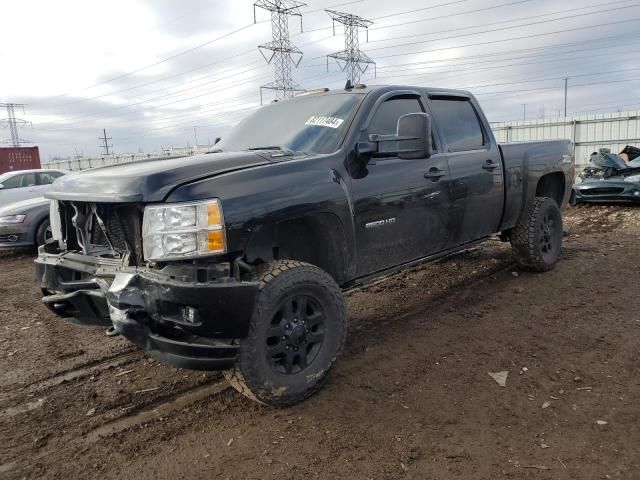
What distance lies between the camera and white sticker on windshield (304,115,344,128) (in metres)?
3.83

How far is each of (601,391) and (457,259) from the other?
372 centimetres

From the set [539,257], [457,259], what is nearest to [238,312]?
[539,257]

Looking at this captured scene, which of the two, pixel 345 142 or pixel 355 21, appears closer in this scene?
pixel 345 142

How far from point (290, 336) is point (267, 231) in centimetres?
67

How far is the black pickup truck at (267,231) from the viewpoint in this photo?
2.77 meters

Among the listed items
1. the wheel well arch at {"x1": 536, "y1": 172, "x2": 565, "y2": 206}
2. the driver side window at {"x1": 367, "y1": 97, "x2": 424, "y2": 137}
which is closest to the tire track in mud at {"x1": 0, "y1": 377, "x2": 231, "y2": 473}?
the driver side window at {"x1": 367, "y1": 97, "x2": 424, "y2": 137}

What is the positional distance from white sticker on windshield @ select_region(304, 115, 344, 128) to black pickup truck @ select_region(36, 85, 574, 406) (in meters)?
0.01

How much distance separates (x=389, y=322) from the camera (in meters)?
4.66

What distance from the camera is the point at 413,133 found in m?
3.69

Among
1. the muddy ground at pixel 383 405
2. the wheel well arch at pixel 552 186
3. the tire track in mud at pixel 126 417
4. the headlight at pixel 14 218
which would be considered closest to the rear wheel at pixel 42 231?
the headlight at pixel 14 218

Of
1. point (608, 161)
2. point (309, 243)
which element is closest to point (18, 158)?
point (608, 161)

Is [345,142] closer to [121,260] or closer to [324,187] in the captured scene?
[324,187]

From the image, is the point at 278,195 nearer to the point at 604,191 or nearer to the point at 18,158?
the point at 604,191

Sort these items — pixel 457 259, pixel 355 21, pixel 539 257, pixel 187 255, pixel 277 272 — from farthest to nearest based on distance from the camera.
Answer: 1. pixel 355 21
2. pixel 457 259
3. pixel 539 257
4. pixel 277 272
5. pixel 187 255
